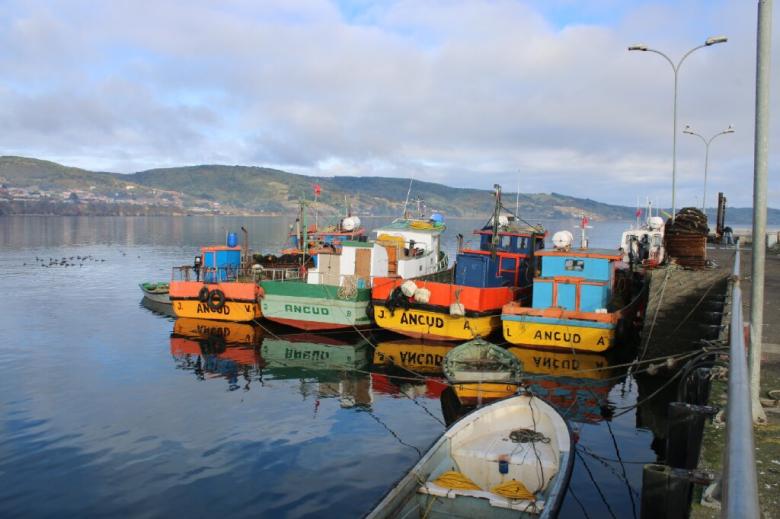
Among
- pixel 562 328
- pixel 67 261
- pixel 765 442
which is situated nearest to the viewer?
pixel 765 442

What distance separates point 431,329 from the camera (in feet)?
84.7

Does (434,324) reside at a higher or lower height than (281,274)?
lower

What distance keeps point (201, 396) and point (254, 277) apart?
1250 cm

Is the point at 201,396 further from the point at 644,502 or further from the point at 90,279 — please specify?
the point at 90,279

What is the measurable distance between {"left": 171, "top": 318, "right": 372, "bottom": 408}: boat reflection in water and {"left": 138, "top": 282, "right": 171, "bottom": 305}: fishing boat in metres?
4.75

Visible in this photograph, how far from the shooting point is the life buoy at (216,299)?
2972 centimetres

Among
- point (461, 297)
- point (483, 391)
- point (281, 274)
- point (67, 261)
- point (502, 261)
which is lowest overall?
point (483, 391)

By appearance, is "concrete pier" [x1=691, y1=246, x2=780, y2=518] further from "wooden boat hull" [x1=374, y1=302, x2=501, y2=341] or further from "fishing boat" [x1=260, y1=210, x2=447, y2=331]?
"fishing boat" [x1=260, y1=210, x2=447, y2=331]

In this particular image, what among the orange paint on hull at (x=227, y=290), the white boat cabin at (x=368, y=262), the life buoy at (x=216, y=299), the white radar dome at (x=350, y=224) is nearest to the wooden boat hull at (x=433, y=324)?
the white boat cabin at (x=368, y=262)

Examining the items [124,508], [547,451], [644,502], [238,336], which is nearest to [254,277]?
[238,336]

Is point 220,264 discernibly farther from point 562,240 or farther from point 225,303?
point 562,240

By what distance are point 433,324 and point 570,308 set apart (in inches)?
226

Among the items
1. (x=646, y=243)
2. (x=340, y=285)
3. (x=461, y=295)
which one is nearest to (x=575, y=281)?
(x=461, y=295)

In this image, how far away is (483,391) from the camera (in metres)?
17.2
